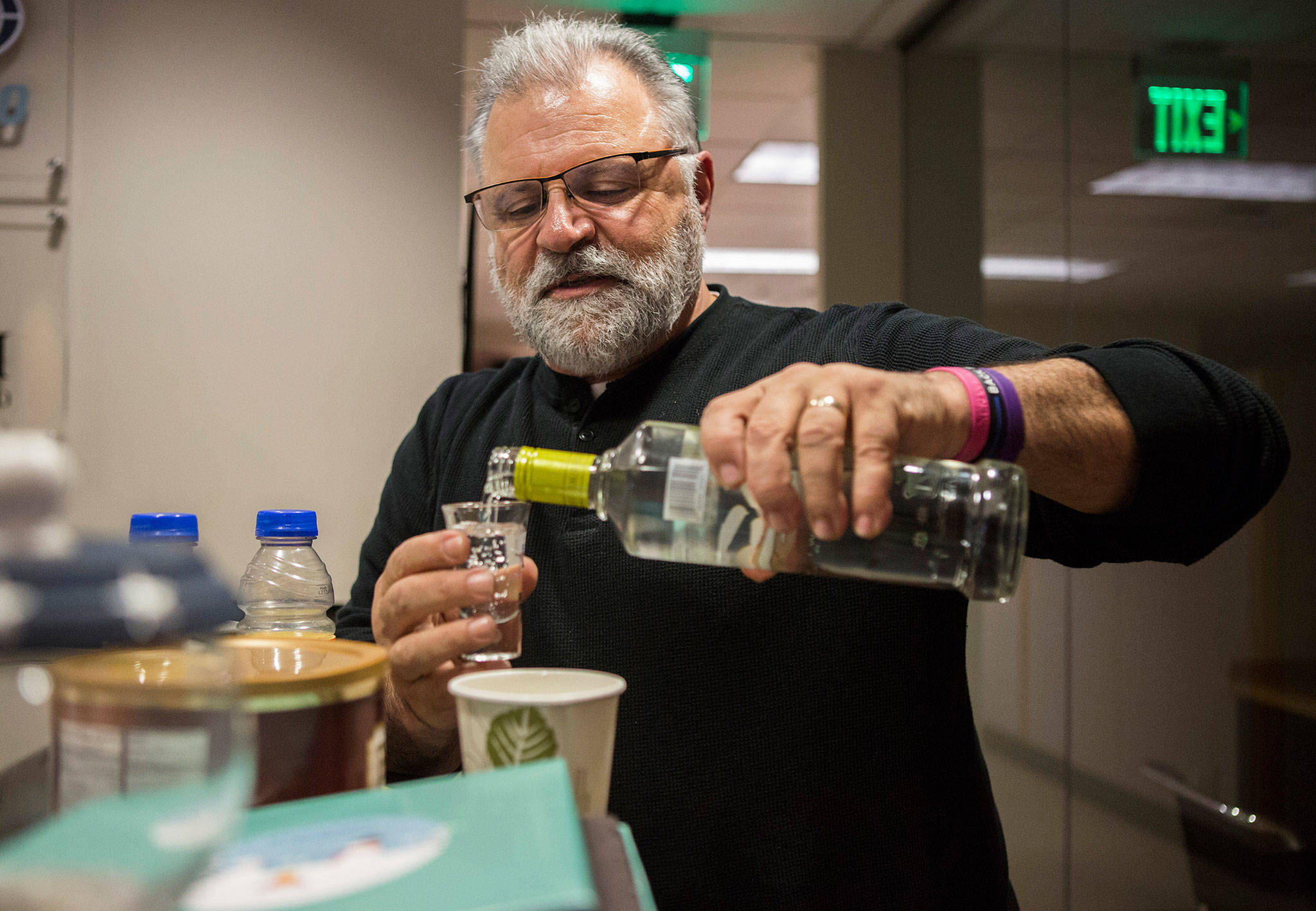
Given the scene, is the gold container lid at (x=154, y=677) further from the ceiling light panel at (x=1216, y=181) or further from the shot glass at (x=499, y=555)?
the ceiling light panel at (x=1216, y=181)

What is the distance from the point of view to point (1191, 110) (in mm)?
2441

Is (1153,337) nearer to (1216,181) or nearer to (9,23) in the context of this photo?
(1216,181)

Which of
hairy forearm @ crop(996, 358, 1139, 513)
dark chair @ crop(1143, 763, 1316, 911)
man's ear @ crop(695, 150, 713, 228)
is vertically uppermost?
man's ear @ crop(695, 150, 713, 228)

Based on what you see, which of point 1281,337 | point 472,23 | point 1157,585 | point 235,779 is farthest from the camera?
point 472,23

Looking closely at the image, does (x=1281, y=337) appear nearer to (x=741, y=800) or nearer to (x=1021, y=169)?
(x=1021, y=169)

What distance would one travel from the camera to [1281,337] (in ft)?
6.80

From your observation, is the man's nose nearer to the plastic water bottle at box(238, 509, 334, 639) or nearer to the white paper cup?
the plastic water bottle at box(238, 509, 334, 639)

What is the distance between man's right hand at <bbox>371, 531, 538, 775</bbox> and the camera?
2.28 feet

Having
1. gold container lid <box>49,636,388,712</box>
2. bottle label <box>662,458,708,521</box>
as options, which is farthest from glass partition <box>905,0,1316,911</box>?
gold container lid <box>49,636,388,712</box>

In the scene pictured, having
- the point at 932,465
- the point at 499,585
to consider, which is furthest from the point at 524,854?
the point at 932,465

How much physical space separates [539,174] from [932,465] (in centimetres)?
74

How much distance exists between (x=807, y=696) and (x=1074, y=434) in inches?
17.6

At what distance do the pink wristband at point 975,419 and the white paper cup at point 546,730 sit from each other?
0.39 m

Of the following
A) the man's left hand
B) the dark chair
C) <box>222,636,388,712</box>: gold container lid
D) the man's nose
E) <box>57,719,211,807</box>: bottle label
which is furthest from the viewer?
the dark chair
